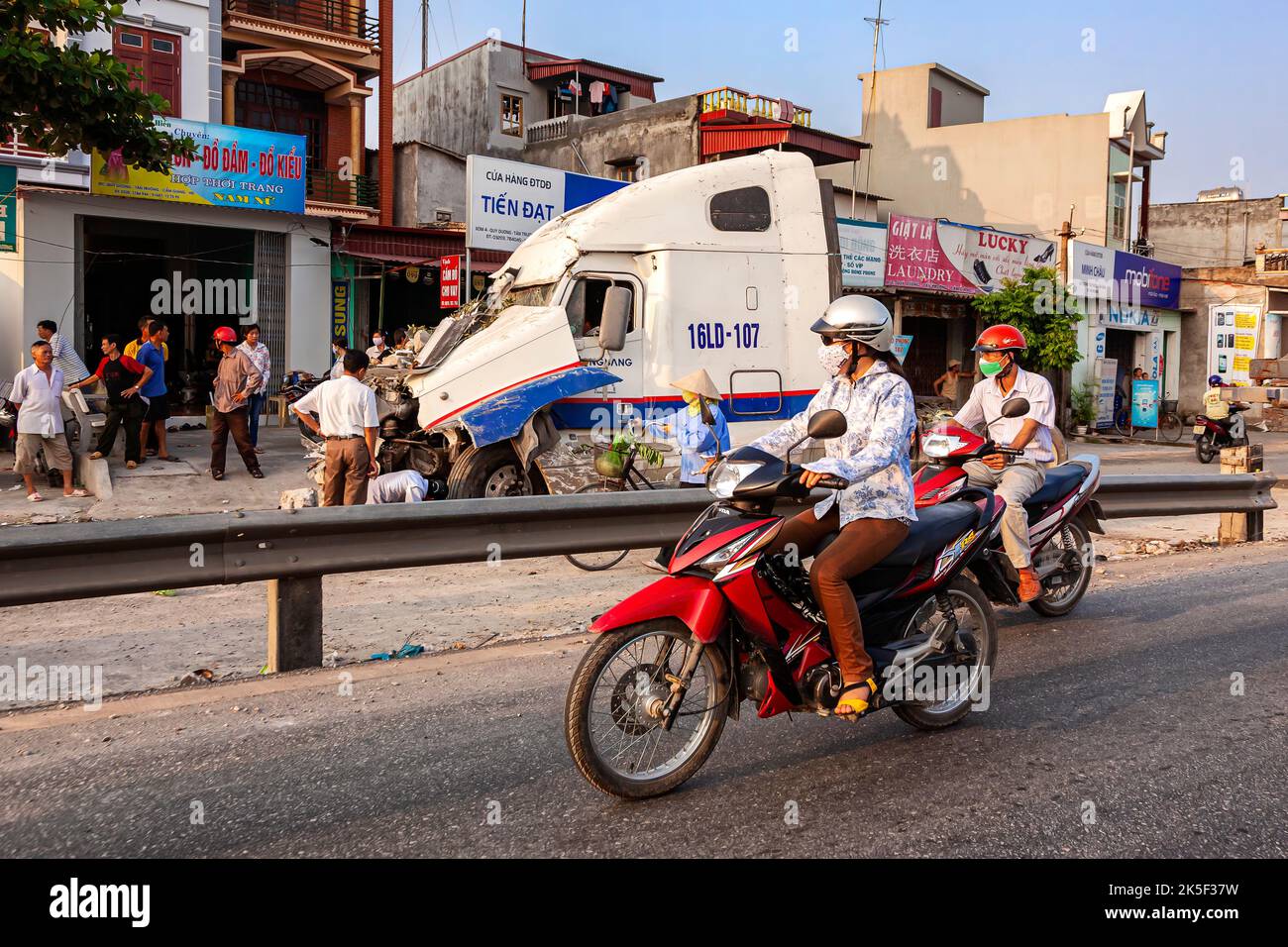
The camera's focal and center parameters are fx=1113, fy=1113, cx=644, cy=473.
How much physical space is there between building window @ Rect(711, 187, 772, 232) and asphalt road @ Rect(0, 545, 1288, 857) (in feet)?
20.7

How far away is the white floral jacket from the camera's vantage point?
14.1 feet

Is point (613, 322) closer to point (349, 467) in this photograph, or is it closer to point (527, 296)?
point (527, 296)

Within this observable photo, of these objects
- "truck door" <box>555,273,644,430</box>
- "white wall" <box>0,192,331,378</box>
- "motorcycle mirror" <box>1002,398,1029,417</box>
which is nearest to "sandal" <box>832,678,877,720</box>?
"motorcycle mirror" <box>1002,398,1029,417</box>

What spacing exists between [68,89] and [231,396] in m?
4.09

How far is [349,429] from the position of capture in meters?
9.38

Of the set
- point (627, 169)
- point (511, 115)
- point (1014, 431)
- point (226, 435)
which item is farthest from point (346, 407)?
point (511, 115)

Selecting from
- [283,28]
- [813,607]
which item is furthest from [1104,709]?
[283,28]

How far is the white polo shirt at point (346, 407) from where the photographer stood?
9.36 metres

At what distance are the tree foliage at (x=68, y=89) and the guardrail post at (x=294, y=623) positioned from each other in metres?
6.39

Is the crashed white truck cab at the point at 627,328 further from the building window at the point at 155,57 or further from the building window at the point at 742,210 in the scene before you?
the building window at the point at 155,57

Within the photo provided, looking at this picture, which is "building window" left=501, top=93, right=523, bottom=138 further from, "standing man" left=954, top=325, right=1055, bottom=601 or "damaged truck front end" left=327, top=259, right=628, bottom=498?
"standing man" left=954, top=325, right=1055, bottom=601

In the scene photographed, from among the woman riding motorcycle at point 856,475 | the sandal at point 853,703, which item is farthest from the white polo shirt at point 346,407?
the sandal at point 853,703
